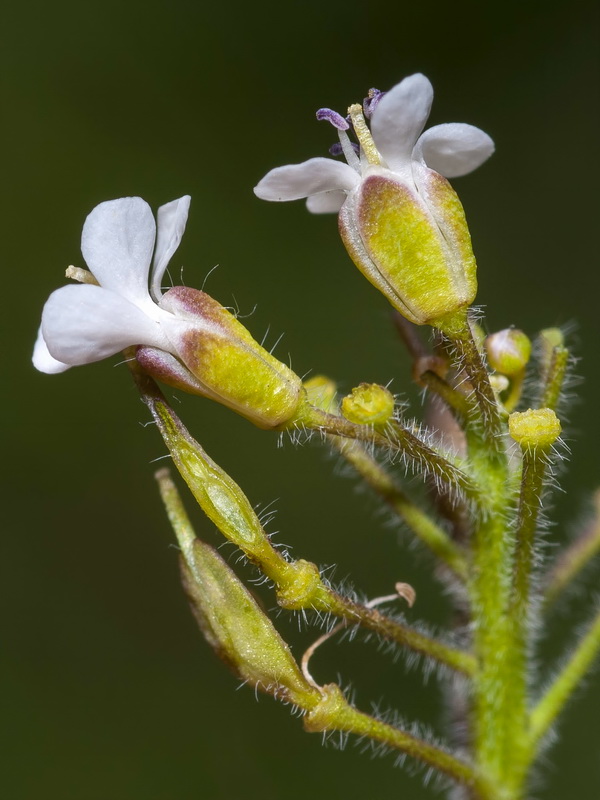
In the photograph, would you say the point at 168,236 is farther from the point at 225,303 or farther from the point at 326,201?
the point at 225,303

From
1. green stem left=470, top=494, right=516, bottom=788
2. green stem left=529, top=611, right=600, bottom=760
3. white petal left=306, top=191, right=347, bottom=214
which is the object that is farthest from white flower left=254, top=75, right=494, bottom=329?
green stem left=529, top=611, right=600, bottom=760

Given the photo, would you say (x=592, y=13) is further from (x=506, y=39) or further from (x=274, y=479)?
(x=274, y=479)

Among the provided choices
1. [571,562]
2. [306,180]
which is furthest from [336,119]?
[571,562]

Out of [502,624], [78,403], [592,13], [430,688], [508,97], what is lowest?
[430,688]

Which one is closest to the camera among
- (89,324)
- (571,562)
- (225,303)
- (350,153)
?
(89,324)

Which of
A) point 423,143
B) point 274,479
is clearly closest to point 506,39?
point 274,479

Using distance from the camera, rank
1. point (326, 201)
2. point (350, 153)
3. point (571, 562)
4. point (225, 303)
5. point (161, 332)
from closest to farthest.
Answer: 1. point (161, 332)
2. point (350, 153)
3. point (326, 201)
4. point (571, 562)
5. point (225, 303)
